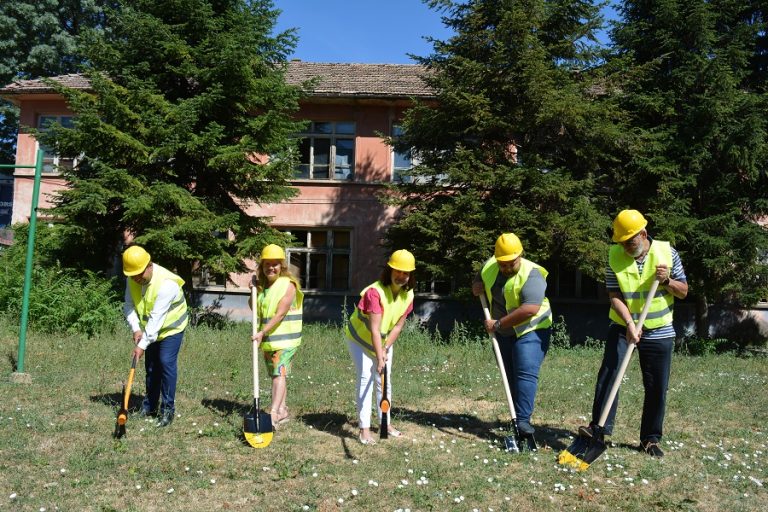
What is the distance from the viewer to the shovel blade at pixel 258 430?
5.50 m

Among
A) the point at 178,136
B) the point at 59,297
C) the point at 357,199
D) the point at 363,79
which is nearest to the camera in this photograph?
the point at 59,297

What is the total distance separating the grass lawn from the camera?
14.6 ft

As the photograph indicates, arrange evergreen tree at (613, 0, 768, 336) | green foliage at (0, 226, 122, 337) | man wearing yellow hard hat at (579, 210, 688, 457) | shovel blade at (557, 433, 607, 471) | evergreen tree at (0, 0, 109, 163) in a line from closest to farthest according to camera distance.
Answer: shovel blade at (557, 433, 607, 471) → man wearing yellow hard hat at (579, 210, 688, 457) → green foliage at (0, 226, 122, 337) → evergreen tree at (613, 0, 768, 336) → evergreen tree at (0, 0, 109, 163)

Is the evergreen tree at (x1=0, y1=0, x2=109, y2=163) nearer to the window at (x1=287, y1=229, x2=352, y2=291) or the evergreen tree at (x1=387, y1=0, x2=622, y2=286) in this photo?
the window at (x1=287, y1=229, x2=352, y2=291)

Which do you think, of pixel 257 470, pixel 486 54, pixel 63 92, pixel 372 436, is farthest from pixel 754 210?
pixel 63 92

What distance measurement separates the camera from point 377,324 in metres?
5.43

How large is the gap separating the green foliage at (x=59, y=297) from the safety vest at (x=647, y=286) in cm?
931

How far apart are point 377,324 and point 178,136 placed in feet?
29.1

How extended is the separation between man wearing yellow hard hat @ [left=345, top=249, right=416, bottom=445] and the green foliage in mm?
7469

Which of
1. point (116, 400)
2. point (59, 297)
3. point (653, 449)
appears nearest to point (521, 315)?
point (653, 449)

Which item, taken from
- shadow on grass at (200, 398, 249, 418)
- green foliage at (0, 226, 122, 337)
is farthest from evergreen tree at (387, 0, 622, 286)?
shadow on grass at (200, 398, 249, 418)

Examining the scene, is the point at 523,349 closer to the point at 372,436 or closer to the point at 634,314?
the point at 634,314

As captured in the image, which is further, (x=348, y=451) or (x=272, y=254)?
(x=272, y=254)

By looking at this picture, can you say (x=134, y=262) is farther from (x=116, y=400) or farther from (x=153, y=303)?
(x=116, y=400)
